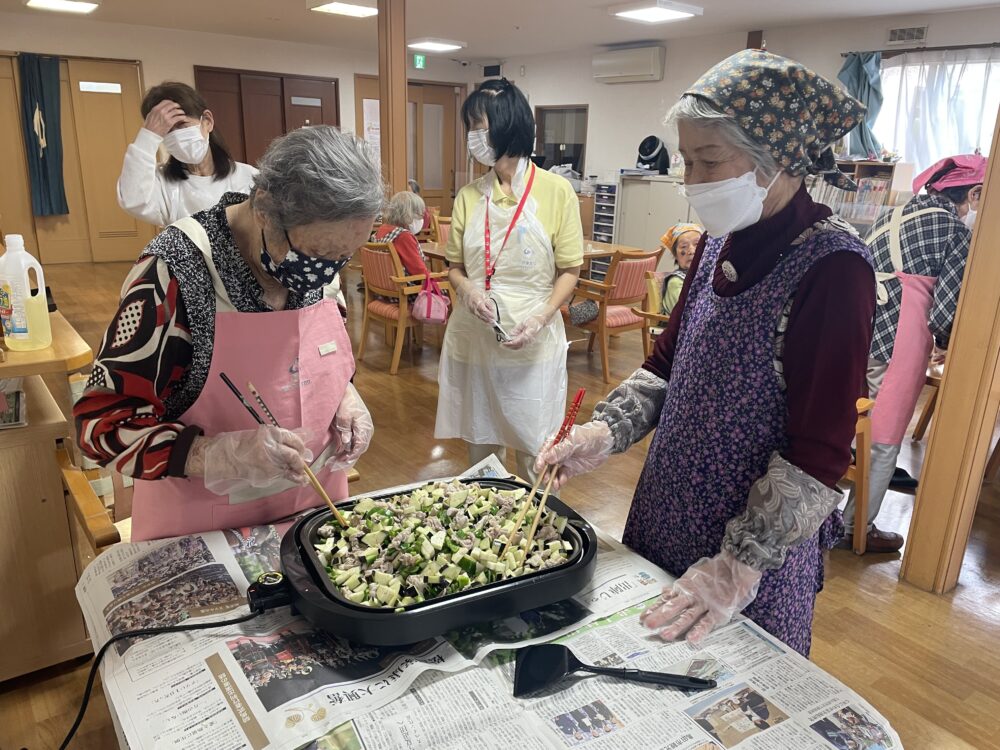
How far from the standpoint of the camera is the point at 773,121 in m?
0.95

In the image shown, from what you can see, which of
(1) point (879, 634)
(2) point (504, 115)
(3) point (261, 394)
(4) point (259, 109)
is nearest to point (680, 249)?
(2) point (504, 115)

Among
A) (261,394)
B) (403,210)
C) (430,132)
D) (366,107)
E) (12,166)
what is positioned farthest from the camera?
(430,132)

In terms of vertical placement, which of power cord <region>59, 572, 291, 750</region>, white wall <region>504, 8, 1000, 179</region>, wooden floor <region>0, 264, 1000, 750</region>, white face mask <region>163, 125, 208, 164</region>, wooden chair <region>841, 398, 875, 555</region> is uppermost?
white wall <region>504, 8, 1000, 179</region>

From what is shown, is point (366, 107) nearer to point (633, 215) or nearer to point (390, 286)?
point (633, 215)

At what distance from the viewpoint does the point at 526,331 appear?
2.21 meters

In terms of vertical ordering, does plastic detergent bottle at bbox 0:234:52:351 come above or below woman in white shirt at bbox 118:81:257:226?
below

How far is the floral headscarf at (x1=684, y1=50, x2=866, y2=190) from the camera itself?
3.09 feet

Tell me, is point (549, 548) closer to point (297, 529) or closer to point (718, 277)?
point (297, 529)

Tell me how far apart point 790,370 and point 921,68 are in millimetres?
6605

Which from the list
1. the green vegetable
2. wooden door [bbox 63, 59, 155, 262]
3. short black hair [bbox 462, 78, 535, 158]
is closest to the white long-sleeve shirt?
short black hair [bbox 462, 78, 535, 158]

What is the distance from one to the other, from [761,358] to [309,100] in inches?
384

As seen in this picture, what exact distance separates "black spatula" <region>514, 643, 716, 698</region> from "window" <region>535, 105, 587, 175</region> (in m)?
9.07

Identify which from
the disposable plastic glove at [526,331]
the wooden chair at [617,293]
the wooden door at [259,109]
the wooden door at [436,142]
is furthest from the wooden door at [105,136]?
the disposable plastic glove at [526,331]

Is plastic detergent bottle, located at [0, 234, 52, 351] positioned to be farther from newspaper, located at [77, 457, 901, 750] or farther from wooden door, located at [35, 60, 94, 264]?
wooden door, located at [35, 60, 94, 264]
